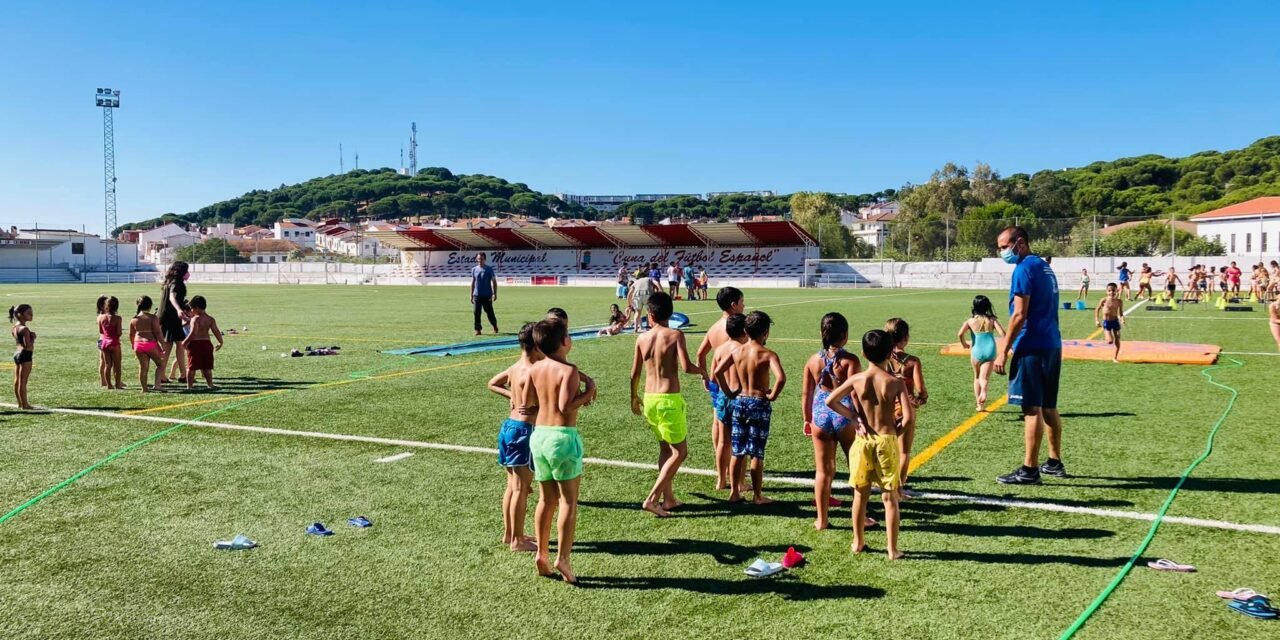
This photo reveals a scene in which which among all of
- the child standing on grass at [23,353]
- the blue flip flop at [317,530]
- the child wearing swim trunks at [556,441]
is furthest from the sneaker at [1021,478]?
the child standing on grass at [23,353]

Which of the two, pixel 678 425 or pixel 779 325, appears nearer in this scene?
pixel 678 425

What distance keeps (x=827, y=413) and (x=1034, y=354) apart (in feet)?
7.27

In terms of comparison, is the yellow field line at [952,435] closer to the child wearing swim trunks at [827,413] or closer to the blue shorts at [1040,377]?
the blue shorts at [1040,377]

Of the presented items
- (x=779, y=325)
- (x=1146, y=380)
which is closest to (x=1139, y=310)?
(x=779, y=325)

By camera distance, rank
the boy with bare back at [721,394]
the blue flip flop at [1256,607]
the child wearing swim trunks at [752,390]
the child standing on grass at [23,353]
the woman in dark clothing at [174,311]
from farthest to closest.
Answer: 1. the woman in dark clothing at [174,311]
2. the child standing on grass at [23,353]
3. the boy with bare back at [721,394]
4. the child wearing swim trunks at [752,390]
5. the blue flip flop at [1256,607]

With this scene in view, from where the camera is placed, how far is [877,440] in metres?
5.19

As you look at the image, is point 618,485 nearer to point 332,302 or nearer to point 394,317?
point 394,317

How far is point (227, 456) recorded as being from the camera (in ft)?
26.3

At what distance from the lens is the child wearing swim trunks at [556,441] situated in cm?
476

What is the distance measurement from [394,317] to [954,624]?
953 inches

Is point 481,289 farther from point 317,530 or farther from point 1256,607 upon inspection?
point 1256,607

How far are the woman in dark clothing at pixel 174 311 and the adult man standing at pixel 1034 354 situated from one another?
10.4 metres

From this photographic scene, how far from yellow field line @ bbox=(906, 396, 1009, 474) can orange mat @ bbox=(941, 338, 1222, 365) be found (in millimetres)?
4640

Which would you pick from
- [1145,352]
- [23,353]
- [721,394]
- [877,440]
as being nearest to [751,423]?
[721,394]
